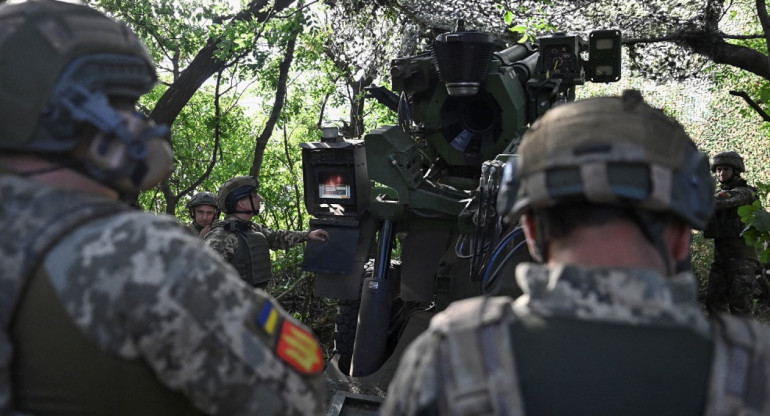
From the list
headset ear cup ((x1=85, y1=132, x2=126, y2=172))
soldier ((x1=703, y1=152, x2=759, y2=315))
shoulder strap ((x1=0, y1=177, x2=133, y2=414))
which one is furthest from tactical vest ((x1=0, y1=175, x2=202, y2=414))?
soldier ((x1=703, y1=152, x2=759, y2=315))

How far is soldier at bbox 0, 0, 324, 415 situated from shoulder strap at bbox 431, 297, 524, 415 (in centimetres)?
39

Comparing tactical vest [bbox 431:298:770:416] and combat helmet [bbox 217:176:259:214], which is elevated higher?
combat helmet [bbox 217:176:259:214]

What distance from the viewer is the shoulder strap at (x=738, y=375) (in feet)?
5.51

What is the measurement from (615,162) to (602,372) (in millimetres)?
421

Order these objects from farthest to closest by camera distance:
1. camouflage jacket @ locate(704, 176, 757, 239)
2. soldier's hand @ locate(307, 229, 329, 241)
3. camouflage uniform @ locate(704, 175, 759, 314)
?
camouflage uniform @ locate(704, 175, 759, 314) → camouflage jacket @ locate(704, 176, 757, 239) → soldier's hand @ locate(307, 229, 329, 241)

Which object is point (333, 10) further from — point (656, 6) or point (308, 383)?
point (308, 383)

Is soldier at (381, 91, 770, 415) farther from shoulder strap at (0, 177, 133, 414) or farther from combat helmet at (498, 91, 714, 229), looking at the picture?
shoulder strap at (0, 177, 133, 414)

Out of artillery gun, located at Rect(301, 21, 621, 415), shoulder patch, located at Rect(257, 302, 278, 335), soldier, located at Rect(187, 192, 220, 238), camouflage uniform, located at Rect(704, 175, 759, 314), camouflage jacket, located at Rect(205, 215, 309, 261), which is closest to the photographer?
shoulder patch, located at Rect(257, 302, 278, 335)

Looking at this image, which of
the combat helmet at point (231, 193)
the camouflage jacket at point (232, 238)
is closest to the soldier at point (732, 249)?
the camouflage jacket at point (232, 238)

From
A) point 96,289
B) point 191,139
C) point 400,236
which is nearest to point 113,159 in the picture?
point 96,289

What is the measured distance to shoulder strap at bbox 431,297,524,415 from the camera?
1.69 metres

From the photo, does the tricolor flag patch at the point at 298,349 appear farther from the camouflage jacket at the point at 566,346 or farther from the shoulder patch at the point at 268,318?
the camouflage jacket at the point at 566,346

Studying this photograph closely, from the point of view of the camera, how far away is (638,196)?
70.0 inches

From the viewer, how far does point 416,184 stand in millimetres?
6770
